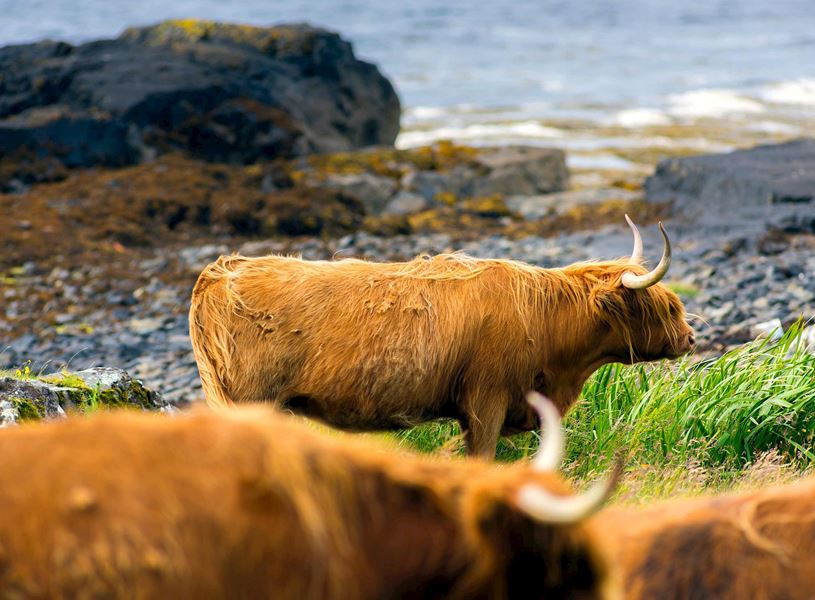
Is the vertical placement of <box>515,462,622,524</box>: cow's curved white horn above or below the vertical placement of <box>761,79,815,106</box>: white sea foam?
above

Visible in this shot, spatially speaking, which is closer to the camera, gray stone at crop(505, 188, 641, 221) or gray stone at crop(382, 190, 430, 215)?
gray stone at crop(382, 190, 430, 215)

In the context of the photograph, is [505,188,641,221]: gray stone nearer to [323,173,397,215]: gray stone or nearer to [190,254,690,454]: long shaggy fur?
[323,173,397,215]: gray stone

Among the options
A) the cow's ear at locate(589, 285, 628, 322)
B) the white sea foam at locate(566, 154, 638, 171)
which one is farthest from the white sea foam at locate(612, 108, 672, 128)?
the cow's ear at locate(589, 285, 628, 322)

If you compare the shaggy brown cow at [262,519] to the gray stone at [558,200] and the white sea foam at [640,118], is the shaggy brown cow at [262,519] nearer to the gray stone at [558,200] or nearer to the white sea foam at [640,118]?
the gray stone at [558,200]

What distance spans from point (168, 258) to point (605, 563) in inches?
496

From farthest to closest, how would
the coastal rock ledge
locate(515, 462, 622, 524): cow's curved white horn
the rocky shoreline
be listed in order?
the rocky shoreline → the coastal rock ledge → locate(515, 462, 622, 524): cow's curved white horn

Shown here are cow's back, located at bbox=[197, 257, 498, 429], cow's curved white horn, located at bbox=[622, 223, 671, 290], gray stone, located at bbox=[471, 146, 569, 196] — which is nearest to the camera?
cow's back, located at bbox=[197, 257, 498, 429]

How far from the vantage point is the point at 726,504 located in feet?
10.1

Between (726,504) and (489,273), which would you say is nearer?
(726,504)

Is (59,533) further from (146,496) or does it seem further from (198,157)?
(198,157)

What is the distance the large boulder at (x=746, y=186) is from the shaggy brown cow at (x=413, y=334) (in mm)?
9486

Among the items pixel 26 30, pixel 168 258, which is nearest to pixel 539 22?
pixel 26 30

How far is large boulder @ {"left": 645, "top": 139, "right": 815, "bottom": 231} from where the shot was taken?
15539 mm

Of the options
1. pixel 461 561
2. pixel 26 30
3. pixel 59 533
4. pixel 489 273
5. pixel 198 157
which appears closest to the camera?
pixel 59 533
